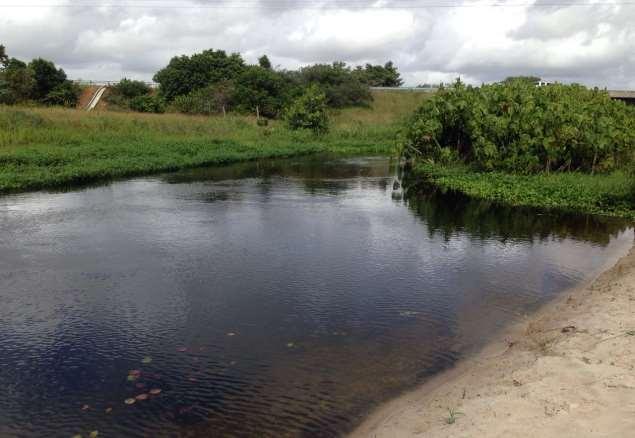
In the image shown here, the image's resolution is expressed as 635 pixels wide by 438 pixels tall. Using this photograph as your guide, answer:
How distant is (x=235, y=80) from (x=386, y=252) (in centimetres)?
4800

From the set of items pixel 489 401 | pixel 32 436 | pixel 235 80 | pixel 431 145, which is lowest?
pixel 32 436

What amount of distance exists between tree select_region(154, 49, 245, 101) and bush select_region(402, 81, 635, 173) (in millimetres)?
34268

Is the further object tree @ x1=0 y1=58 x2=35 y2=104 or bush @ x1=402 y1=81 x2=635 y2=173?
tree @ x1=0 y1=58 x2=35 y2=104

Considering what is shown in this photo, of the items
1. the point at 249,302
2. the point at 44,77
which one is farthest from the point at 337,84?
the point at 249,302

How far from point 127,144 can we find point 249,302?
25.0 metres

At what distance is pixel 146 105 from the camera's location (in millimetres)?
54094

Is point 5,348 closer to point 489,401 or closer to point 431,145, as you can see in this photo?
point 489,401

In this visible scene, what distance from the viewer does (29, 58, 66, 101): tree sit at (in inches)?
→ 1997

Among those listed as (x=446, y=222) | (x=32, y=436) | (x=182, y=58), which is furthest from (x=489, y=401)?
(x=182, y=58)

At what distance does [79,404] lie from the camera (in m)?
7.01

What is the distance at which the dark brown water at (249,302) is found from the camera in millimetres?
7035

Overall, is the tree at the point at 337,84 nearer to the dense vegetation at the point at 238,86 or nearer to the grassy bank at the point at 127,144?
the dense vegetation at the point at 238,86

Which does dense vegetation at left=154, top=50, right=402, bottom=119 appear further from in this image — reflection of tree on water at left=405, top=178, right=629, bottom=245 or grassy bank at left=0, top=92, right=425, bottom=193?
reflection of tree on water at left=405, top=178, right=629, bottom=245

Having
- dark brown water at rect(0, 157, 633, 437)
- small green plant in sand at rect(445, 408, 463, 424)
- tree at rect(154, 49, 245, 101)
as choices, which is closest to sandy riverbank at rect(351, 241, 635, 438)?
small green plant in sand at rect(445, 408, 463, 424)
